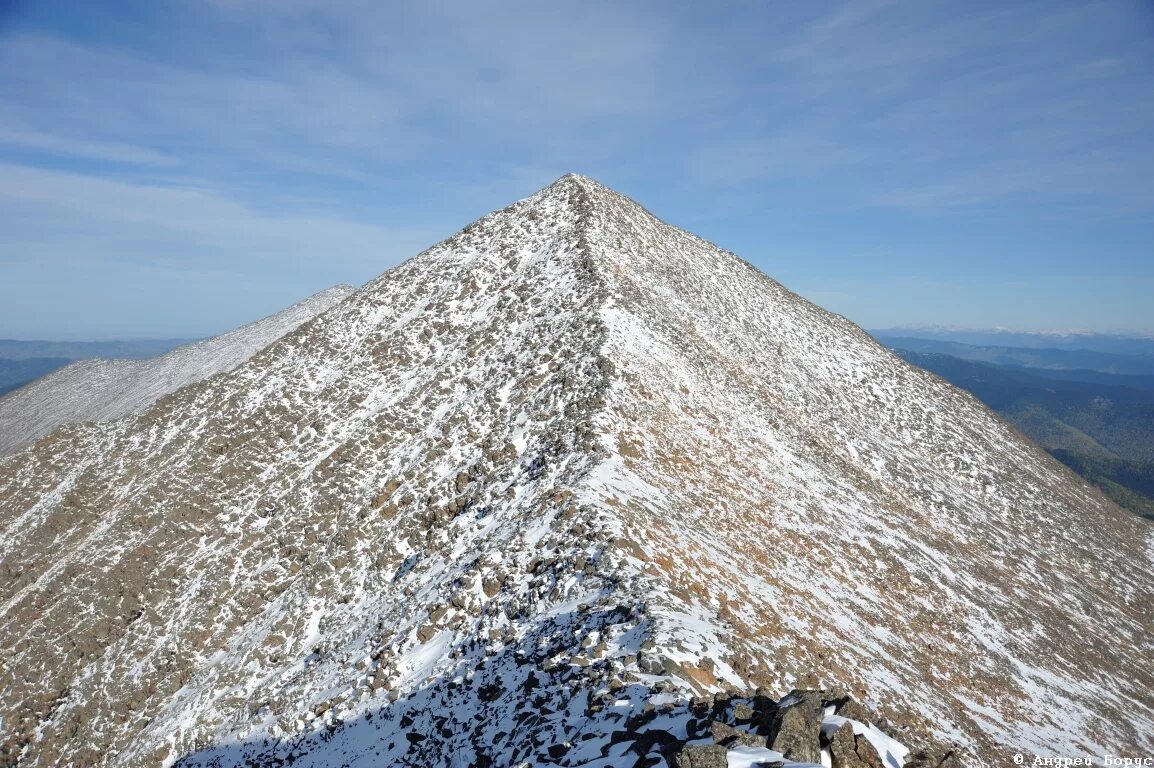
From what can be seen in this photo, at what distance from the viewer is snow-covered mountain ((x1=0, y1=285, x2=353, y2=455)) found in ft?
164

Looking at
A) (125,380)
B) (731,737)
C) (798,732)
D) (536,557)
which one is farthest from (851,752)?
(125,380)

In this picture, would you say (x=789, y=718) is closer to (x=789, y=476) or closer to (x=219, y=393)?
(x=789, y=476)

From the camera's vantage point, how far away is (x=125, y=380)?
5919cm

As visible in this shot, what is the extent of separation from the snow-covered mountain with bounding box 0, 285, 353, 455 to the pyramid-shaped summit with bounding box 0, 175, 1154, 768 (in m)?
15.1

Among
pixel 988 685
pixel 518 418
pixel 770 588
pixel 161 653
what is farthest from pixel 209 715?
pixel 988 685

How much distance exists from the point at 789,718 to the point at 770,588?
37.7ft

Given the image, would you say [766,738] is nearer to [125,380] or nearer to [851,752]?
[851,752]

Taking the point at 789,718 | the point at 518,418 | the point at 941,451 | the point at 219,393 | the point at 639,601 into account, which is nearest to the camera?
the point at 789,718

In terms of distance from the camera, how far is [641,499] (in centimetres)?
1866

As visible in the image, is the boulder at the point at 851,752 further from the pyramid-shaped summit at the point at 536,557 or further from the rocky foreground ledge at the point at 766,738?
the pyramid-shaped summit at the point at 536,557

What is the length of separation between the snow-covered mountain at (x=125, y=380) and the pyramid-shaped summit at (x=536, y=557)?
1513cm

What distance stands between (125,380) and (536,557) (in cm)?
6475

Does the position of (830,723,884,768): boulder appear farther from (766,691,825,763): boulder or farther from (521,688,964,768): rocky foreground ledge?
(766,691,825,763): boulder

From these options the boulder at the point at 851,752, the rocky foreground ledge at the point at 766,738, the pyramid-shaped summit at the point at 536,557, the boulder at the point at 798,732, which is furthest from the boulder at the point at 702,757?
the boulder at the point at 851,752
